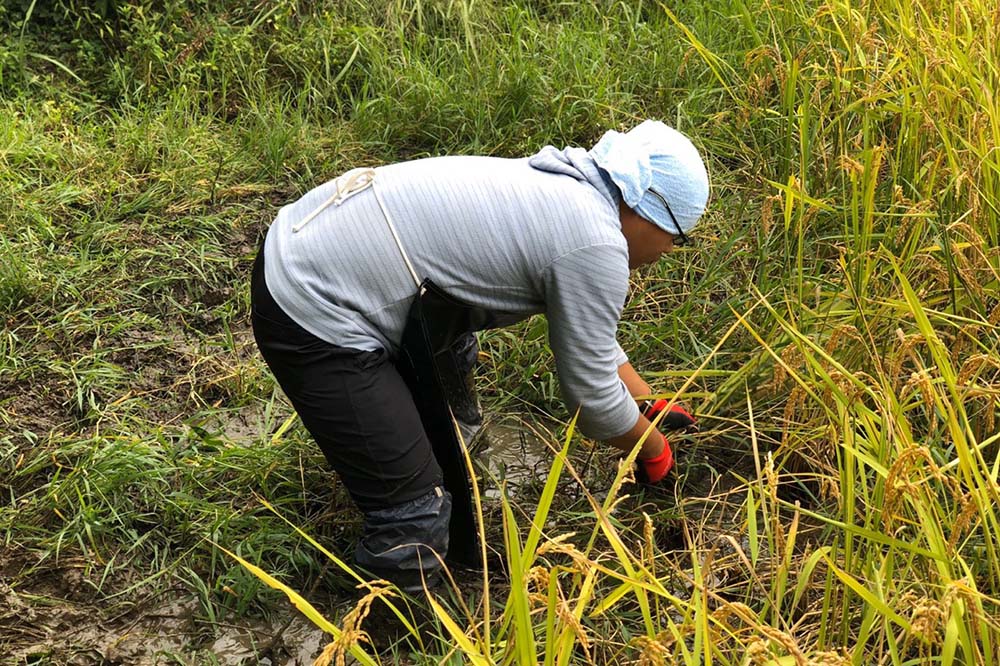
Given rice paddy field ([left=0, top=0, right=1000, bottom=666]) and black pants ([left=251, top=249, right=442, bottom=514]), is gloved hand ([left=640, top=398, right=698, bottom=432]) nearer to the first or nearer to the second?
rice paddy field ([left=0, top=0, right=1000, bottom=666])

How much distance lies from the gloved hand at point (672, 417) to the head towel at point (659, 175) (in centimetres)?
67

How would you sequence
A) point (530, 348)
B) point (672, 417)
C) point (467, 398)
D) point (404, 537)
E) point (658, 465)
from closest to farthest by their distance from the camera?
point (404, 537) → point (658, 465) → point (672, 417) → point (467, 398) → point (530, 348)

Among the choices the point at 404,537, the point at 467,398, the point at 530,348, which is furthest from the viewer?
the point at 530,348

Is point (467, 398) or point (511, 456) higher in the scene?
point (467, 398)

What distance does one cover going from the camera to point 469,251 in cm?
213

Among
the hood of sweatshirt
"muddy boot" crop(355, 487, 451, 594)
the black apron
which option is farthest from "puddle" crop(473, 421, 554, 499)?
the hood of sweatshirt

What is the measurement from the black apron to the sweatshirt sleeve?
0.66ft

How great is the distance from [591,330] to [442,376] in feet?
1.33

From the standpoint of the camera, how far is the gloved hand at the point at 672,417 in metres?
2.69

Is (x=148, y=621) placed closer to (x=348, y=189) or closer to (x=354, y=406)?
(x=354, y=406)

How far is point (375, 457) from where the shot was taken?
2207 mm

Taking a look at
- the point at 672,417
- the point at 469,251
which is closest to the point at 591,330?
the point at 469,251

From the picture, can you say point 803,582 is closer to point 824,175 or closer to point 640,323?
A: point 640,323

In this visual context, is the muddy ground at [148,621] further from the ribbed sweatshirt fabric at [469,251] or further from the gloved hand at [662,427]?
the ribbed sweatshirt fabric at [469,251]
